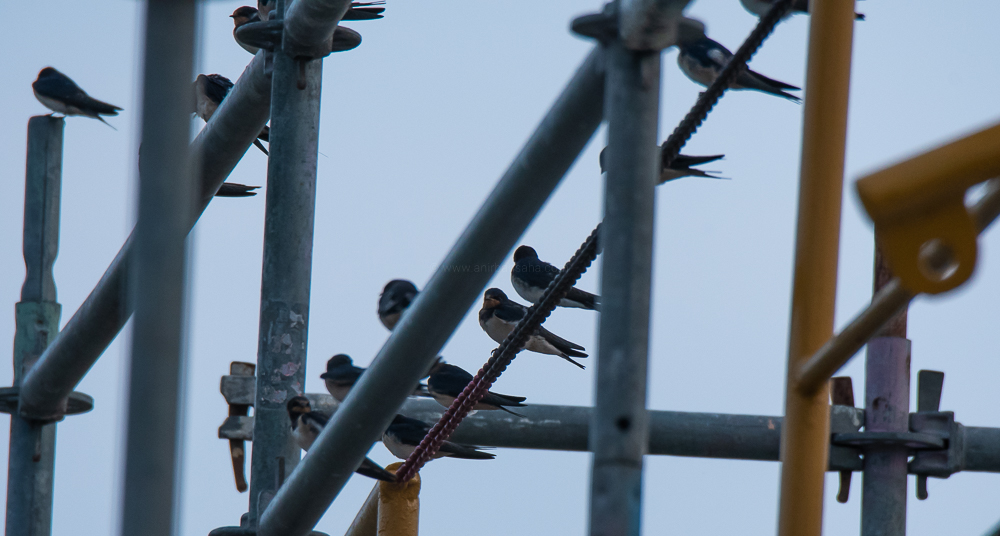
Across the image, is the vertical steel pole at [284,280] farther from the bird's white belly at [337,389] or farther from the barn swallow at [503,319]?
the bird's white belly at [337,389]

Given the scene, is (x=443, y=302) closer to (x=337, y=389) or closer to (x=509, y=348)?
(x=509, y=348)

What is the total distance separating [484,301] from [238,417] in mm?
4922

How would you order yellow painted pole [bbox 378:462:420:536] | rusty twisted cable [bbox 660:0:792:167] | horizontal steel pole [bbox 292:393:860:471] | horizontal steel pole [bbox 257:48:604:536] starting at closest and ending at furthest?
horizontal steel pole [bbox 257:48:604:536] → rusty twisted cable [bbox 660:0:792:167] → yellow painted pole [bbox 378:462:420:536] → horizontal steel pole [bbox 292:393:860:471]

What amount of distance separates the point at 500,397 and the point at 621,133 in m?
4.58

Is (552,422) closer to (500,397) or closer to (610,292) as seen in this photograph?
(500,397)

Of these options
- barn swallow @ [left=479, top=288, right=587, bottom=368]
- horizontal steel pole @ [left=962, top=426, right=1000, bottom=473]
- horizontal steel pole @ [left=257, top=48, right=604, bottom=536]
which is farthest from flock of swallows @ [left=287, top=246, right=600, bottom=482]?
horizontal steel pole @ [left=257, top=48, right=604, bottom=536]

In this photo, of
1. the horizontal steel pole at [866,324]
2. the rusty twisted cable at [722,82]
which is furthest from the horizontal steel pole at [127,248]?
the horizontal steel pole at [866,324]

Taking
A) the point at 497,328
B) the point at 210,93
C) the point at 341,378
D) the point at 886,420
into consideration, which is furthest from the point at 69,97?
the point at 886,420

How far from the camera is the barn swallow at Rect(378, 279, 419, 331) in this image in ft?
33.9

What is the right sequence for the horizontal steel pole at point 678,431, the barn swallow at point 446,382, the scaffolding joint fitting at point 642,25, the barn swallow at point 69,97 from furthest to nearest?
the barn swallow at point 69,97 < the barn swallow at point 446,382 < the horizontal steel pole at point 678,431 < the scaffolding joint fitting at point 642,25

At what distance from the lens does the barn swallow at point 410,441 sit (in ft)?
25.5

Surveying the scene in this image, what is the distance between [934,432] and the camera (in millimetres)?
6070

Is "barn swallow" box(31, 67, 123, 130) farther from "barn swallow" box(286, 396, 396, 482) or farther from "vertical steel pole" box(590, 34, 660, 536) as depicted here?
"vertical steel pole" box(590, 34, 660, 536)

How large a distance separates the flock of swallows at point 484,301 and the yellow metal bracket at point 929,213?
4493 mm
